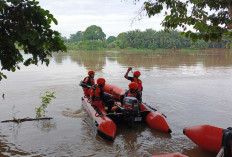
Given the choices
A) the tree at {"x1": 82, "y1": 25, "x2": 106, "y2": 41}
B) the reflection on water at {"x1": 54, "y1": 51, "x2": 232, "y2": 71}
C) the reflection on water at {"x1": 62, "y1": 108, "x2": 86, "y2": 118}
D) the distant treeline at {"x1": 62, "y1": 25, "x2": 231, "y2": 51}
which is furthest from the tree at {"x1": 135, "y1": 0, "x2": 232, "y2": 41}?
the tree at {"x1": 82, "y1": 25, "x2": 106, "y2": 41}

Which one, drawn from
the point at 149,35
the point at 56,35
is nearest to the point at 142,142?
the point at 56,35

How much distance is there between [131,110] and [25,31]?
3593 millimetres

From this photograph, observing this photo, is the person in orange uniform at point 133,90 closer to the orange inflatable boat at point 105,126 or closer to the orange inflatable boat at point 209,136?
the orange inflatable boat at point 105,126

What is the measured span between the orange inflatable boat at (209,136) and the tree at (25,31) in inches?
135

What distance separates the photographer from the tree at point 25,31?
2.99 m

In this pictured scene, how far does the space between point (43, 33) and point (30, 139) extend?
362 cm

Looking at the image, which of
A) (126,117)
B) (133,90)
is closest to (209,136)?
(126,117)

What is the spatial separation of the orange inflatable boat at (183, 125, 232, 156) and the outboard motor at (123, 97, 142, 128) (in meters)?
1.37

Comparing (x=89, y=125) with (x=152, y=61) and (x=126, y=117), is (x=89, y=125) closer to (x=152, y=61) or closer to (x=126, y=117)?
(x=126, y=117)

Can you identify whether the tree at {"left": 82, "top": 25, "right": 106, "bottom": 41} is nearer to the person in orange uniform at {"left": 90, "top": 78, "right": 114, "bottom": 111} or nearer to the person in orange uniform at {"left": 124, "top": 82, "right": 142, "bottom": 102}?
the person in orange uniform at {"left": 90, "top": 78, "right": 114, "bottom": 111}

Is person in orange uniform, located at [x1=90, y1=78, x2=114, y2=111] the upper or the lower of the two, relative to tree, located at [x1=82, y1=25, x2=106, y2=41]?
lower

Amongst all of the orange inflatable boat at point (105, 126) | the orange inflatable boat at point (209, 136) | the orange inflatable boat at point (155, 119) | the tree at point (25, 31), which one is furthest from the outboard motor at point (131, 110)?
the tree at point (25, 31)

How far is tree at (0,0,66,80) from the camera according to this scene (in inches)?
118

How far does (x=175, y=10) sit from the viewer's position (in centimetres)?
418
